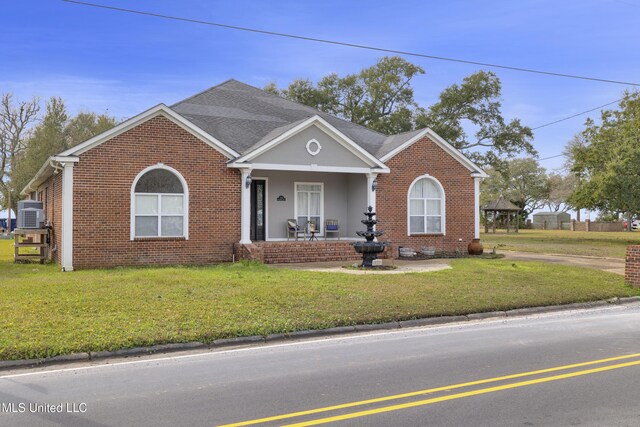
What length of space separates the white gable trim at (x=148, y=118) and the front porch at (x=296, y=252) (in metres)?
3.15

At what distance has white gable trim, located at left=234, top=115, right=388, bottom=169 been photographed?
1859 centimetres

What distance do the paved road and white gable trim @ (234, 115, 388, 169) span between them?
431 inches

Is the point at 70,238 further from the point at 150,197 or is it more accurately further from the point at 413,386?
the point at 413,386

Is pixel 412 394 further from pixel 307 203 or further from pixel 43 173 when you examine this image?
pixel 43 173

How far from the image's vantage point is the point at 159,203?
17.6m

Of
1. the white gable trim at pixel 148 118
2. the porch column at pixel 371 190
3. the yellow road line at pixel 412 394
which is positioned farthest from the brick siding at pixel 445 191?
the yellow road line at pixel 412 394

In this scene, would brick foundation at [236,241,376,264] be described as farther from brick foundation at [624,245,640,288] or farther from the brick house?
brick foundation at [624,245,640,288]

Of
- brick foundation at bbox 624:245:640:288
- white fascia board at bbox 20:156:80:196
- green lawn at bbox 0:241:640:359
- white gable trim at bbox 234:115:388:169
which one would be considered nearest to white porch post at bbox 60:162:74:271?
white fascia board at bbox 20:156:80:196

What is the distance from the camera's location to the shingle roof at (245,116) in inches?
802

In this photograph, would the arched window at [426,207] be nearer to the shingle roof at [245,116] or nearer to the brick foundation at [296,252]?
the shingle roof at [245,116]

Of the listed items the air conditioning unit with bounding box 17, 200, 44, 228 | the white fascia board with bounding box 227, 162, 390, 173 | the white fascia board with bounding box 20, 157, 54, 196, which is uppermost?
the white fascia board with bounding box 227, 162, 390, 173

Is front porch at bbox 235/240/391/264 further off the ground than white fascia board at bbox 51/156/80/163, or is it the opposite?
white fascia board at bbox 51/156/80/163

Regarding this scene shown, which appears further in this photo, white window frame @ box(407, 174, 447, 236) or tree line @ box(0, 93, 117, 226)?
tree line @ box(0, 93, 117, 226)

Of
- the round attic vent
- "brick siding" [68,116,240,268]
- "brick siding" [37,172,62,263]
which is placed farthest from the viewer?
the round attic vent
